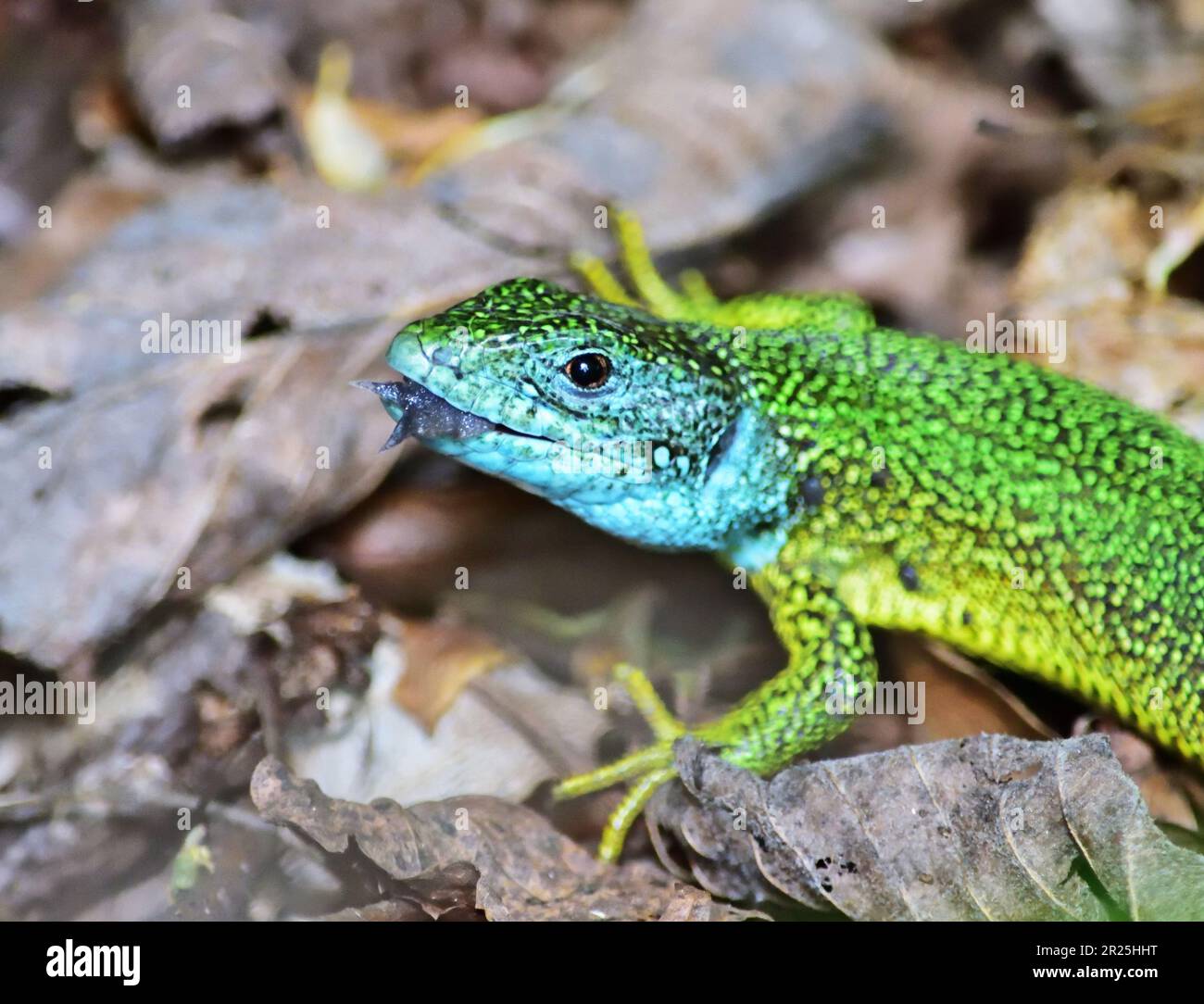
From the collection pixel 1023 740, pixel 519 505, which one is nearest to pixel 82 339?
pixel 519 505

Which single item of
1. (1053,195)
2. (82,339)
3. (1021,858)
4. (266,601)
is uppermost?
(1053,195)

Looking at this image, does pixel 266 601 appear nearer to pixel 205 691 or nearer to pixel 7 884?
pixel 205 691

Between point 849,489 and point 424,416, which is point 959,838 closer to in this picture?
point 849,489

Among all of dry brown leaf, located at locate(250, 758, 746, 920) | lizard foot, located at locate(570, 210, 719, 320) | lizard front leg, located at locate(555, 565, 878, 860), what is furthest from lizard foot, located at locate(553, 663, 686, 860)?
lizard foot, located at locate(570, 210, 719, 320)

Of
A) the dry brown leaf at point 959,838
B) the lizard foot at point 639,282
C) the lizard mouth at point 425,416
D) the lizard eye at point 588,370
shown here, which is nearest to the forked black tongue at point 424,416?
the lizard mouth at point 425,416

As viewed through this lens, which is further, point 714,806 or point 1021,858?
point 714,806

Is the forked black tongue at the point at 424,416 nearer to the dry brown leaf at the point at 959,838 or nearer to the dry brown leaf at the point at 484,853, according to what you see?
the dry brown leaf at the point at 484,853
